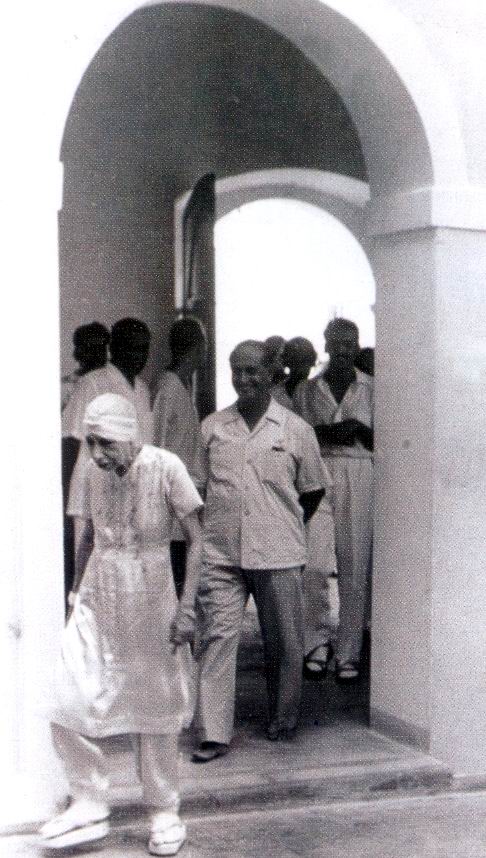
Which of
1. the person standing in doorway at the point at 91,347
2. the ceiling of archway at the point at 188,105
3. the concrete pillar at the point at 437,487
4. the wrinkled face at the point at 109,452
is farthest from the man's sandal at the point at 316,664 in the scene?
the ceiling of archway at the point at 188,105

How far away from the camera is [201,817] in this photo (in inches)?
227

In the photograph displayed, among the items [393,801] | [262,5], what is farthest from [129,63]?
[393,801]

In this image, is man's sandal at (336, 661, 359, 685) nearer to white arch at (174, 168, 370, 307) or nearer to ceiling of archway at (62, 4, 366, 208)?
white arch at (174, 168, 370, 307)

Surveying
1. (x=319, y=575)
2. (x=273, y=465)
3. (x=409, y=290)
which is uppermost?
(x=409, y=290)

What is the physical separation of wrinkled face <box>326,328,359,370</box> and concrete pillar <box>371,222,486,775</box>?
98cm

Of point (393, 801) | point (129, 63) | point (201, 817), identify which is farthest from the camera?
point (129, 63)

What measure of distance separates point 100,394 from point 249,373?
1477 millimetres

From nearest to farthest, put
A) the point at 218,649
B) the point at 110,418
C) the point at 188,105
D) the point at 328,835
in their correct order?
1. the point at 110,418
2. the point at 328,835
3. the point at 218,649
4. the point at 188,105

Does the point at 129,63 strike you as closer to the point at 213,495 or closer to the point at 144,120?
the point at 144,120

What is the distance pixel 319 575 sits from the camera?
7777 mm

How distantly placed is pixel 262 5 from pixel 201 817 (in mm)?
3527

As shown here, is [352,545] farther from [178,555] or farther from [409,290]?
[409,290]

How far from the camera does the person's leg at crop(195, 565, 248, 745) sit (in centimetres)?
625

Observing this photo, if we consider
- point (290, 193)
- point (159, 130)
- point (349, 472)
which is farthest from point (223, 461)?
point (290, 193)
